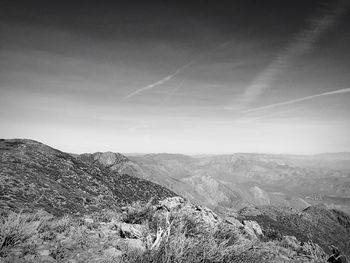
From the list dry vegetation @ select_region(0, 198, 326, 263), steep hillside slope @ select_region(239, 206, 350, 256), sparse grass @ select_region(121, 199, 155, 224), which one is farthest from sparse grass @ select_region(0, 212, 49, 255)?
steep hillside slope @ select_region(239, 206, 350, 256)

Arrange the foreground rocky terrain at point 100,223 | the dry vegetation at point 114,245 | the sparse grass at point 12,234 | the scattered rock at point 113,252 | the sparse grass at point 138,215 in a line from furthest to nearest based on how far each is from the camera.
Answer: the sparse grass at point 138,215 → the scattered rock at point 113,252 → the foreground rocky terrain at point 100,223 → the sparse grass at point 12,234 → the dry vegetation at point 114,245

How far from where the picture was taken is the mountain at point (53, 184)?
12102 mm

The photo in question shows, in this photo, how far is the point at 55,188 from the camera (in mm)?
14242

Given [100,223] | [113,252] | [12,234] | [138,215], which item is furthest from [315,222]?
[12,234]

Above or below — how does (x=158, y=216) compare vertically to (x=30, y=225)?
below

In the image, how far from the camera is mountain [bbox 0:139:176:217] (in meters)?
12.1

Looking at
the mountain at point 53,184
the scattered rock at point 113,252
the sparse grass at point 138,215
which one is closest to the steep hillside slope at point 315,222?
the mountain at point 53,184

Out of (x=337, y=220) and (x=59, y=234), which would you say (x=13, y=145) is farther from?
(x=337, y=220)

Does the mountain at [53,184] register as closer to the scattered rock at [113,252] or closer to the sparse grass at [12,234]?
the scattered rock at [113,252]

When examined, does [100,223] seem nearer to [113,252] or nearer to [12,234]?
[113,252]

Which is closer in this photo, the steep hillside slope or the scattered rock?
the scattered rock

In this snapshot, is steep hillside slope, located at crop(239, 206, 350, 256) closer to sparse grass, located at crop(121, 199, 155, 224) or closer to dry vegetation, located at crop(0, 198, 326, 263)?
sparse grass, located at crop(121, 199, 155, 224)

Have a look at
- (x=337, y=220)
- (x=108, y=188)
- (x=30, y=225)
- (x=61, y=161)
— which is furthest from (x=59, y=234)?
(x=337, y=220)

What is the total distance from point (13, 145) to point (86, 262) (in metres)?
17.7
